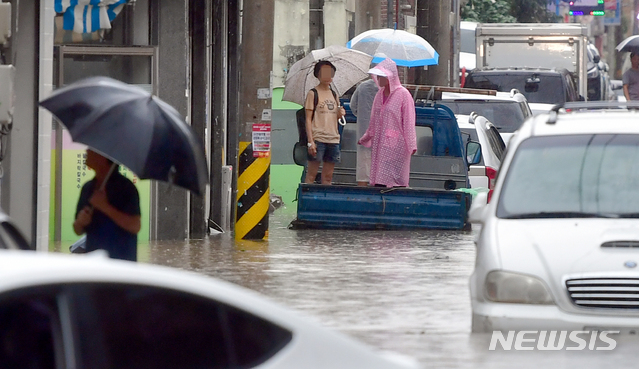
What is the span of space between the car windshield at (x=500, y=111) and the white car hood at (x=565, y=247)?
1198 cm

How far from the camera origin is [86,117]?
689 centimetres

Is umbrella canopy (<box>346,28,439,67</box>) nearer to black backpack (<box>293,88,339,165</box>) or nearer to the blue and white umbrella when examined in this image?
black backpack (<box>293,88,339,165</box>)

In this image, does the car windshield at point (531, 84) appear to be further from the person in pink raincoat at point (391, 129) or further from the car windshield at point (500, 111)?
the person in pink raincoat at point (391, 129)

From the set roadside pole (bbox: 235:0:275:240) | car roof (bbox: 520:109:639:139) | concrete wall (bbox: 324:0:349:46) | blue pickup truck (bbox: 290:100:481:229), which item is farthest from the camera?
concrete wall (bbox: 324:0:349:46)

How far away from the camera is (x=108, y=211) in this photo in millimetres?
7086

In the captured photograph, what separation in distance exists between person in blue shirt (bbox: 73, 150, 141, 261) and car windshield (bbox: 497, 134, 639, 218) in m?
2.15

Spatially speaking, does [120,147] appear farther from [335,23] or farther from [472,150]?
[335,23]

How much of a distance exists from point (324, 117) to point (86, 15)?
4.31 metres

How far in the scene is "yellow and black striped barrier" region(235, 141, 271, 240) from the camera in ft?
47.1

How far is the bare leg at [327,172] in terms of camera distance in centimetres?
1625

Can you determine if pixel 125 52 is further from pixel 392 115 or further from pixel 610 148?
pixel 610 148

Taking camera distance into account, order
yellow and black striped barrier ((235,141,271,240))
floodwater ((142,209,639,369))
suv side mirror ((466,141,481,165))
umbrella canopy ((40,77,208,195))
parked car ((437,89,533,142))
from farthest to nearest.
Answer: parked car ((437,89,533,142)), suv side mirror ((466,141,481,165)), yellow and black striped barrier ((235,141,271,240)), floodwater ((142,209,639,369)), umbrella canopy ((40,77,208,195))

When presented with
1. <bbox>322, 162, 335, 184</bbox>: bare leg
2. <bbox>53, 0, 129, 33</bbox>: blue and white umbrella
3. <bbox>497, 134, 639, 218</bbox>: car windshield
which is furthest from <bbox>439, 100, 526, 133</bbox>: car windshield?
<bbox>497, 134, 639, 218</bbox>: car windshield

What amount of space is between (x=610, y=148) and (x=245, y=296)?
4857 millimetres
